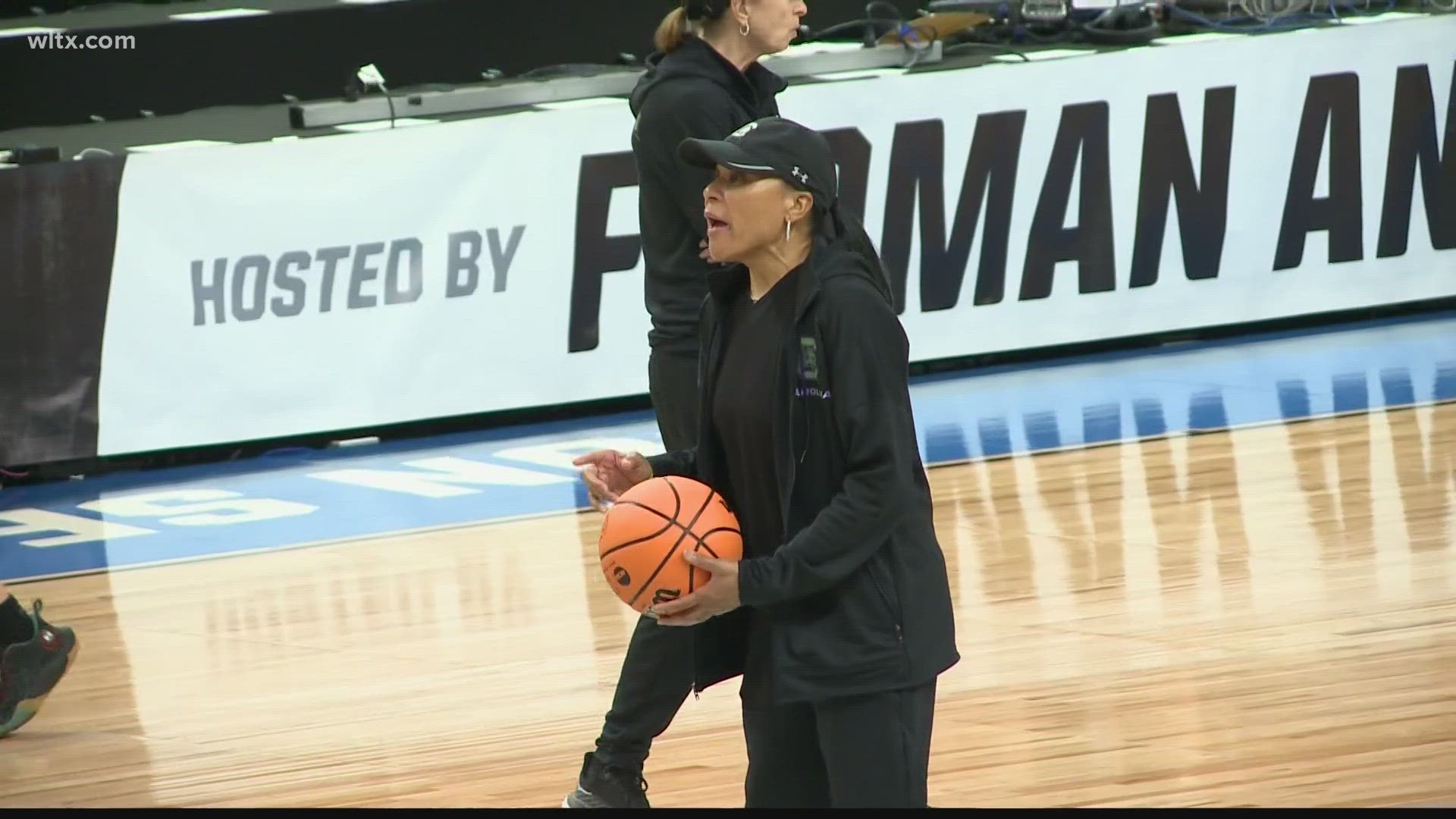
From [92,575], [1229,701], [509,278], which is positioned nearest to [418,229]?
[509,278]

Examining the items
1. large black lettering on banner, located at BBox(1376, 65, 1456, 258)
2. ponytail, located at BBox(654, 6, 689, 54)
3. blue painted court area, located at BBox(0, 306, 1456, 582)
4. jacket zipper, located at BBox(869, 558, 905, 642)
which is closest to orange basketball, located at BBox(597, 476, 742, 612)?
jacket zipper, located at BBox(869, 558, 905, 642)

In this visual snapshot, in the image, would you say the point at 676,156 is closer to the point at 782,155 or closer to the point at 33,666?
the point at 782,155

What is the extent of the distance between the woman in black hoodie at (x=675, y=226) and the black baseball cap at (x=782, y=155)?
1.13m

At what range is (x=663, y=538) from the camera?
370 cm

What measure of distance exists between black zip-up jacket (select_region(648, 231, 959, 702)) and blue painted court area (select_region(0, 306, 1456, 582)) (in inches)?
192

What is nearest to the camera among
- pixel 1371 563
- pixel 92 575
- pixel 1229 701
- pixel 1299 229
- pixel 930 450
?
pixel 1229 701

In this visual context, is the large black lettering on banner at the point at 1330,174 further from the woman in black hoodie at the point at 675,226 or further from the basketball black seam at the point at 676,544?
the basketball black seam at the point at 676,544

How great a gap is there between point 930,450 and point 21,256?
4.13 metres

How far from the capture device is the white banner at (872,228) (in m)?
9.96

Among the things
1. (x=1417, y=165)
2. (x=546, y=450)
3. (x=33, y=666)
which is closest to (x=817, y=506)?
(x=33, y=666)

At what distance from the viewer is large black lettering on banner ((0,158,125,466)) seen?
9.67 metres

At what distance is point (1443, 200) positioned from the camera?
1193 centimetres

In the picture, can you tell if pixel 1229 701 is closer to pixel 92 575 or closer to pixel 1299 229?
pixel 92 575

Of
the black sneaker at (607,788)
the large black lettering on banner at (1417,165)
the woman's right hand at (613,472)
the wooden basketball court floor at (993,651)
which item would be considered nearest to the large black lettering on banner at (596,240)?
the wooden basketball court floor at (993,651)
